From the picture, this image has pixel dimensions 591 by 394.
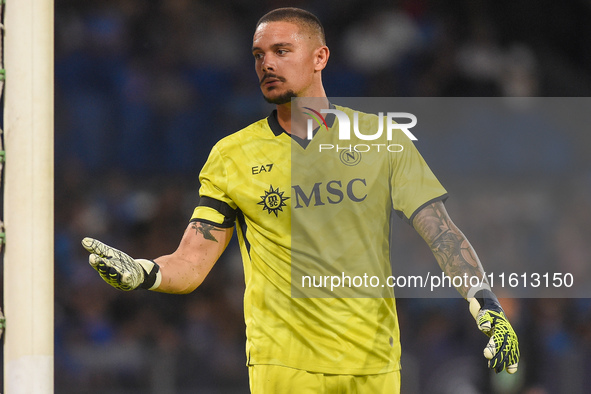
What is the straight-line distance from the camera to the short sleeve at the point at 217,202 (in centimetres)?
317

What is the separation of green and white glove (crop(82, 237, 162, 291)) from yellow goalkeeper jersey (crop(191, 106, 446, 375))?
1.66ft

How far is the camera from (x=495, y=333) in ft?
8.63

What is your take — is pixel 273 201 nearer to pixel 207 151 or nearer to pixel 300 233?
pixel 300 233

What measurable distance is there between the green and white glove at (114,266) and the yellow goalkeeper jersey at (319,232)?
51cm

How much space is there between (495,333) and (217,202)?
118cm

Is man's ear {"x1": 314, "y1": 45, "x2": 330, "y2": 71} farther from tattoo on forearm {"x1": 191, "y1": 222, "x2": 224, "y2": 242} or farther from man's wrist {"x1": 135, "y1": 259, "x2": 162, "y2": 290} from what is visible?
man's wrist {"x1": 135, "y1": 259, "x2": 162, "y2": 290}

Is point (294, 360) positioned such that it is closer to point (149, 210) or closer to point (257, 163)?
point (257, 163)

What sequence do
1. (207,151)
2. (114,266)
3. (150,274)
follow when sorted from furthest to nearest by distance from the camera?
(207,151), (150,274), (114,266)

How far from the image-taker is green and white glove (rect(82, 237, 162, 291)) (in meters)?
2.58

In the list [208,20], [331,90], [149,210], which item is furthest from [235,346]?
[208,20]

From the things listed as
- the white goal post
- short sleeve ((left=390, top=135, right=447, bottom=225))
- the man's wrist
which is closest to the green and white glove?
the man's wrist

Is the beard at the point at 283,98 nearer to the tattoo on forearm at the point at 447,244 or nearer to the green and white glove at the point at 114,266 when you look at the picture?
the tattoo on forearm at the point at 447,244

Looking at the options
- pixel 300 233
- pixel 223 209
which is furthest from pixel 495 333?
pixel 223 209

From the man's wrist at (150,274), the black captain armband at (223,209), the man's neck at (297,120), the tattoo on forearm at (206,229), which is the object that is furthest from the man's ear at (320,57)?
the man's wrist at (150,274)
